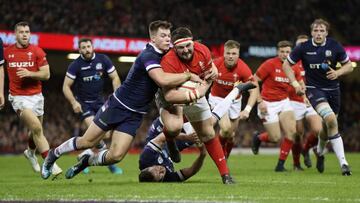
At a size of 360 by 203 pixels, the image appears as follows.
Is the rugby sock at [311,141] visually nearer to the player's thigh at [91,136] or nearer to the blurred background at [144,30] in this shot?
the player's thigh at [91,136]

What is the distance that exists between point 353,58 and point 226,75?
1832cm

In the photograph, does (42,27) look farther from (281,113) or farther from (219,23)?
(281,113)

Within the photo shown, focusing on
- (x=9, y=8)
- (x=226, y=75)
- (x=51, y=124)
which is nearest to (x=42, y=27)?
(x=9, y=8)

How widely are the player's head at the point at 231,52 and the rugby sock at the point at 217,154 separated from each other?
150 inches

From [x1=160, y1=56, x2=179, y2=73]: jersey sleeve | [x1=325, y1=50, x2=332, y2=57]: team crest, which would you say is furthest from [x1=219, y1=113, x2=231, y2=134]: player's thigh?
[x1=160, y1=56, x2=179, y2=73]: jersey sleeve

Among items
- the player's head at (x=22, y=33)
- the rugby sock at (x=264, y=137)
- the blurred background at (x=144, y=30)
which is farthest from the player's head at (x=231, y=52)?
the blurred background at (x=144, y=30)

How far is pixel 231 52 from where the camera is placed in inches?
565

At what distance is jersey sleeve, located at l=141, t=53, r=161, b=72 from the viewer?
1016 cm

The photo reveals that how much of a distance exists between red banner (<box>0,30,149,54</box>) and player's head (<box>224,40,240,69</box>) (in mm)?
13043

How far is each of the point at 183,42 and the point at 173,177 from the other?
2.07m

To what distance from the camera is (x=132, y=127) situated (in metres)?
10.7

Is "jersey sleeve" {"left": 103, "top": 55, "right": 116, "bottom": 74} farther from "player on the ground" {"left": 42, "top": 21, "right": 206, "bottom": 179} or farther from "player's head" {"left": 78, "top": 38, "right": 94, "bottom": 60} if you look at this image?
"player on the ground" {"left": 42, "top": 21, "right": 206, "bottom": 179}

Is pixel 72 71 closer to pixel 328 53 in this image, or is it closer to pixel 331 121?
pixel 328 53

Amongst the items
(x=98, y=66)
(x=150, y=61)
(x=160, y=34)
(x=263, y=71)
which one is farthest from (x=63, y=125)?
(x=150, y=61)
